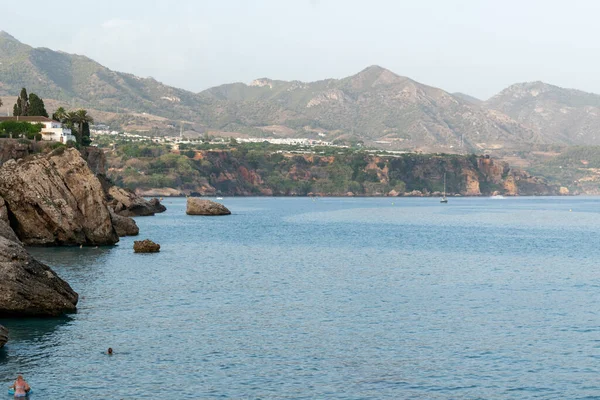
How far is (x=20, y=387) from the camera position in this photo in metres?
29.2

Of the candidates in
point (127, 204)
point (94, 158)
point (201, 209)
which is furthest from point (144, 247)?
point (201, 209)

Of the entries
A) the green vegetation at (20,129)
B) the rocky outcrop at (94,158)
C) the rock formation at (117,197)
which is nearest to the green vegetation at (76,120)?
the rocky outcrop at (94,158)

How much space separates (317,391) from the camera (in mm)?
30766

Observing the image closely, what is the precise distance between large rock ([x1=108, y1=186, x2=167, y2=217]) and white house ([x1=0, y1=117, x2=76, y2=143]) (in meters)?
13.9

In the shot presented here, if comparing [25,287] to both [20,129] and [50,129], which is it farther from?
[50,129]

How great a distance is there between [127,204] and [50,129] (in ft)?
65.5

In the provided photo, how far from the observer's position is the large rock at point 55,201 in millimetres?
76500

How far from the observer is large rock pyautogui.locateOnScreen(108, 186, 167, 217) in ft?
442

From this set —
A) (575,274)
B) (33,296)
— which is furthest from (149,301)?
(575,274)

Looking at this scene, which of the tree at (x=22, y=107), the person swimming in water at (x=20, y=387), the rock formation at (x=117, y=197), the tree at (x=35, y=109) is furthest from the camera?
the tree at (x=22, y=107)

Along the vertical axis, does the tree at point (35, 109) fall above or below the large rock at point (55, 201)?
above

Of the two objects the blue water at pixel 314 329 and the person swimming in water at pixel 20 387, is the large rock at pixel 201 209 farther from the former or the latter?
Result: the person swimming in water at pixel 20 387

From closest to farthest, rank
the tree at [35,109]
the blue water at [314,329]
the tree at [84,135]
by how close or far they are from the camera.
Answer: the blue water at [314,329]
the tree at [35,109]
the tree at [84,135]

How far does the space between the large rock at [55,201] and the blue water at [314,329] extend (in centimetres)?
321
